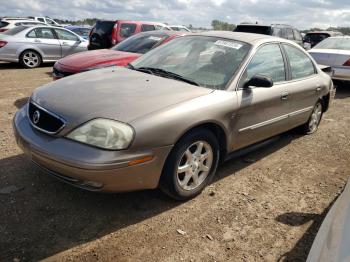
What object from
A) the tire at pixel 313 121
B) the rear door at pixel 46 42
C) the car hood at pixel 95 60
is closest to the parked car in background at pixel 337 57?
the tire at pixel 313 121

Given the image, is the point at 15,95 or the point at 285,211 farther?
the point at 15,95

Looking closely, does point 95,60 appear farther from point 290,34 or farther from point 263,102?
point 290,34

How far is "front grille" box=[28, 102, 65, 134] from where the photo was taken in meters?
3.09

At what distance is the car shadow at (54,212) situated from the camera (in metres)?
2.88

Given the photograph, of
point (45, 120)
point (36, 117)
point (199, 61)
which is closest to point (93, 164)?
point (45, 120)

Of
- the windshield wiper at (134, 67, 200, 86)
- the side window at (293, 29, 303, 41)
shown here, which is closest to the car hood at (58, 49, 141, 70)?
the windshield wiper at (134, 67, 200, 86)

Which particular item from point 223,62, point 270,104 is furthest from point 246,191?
point 223,62

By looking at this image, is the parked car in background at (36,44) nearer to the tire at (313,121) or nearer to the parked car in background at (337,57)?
the parked car in background at (337,57)

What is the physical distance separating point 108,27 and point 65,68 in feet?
19.1

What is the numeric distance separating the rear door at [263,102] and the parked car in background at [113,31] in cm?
804

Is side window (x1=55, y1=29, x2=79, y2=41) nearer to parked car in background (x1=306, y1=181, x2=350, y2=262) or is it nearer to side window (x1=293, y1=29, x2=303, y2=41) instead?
side window (x1=293, y1=29, x2=303, y2=41)

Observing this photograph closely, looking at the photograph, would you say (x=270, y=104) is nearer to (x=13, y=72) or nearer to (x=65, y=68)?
(x=65, y=68)

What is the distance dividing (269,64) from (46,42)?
9.76 m

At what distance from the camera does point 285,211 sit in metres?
3.64
